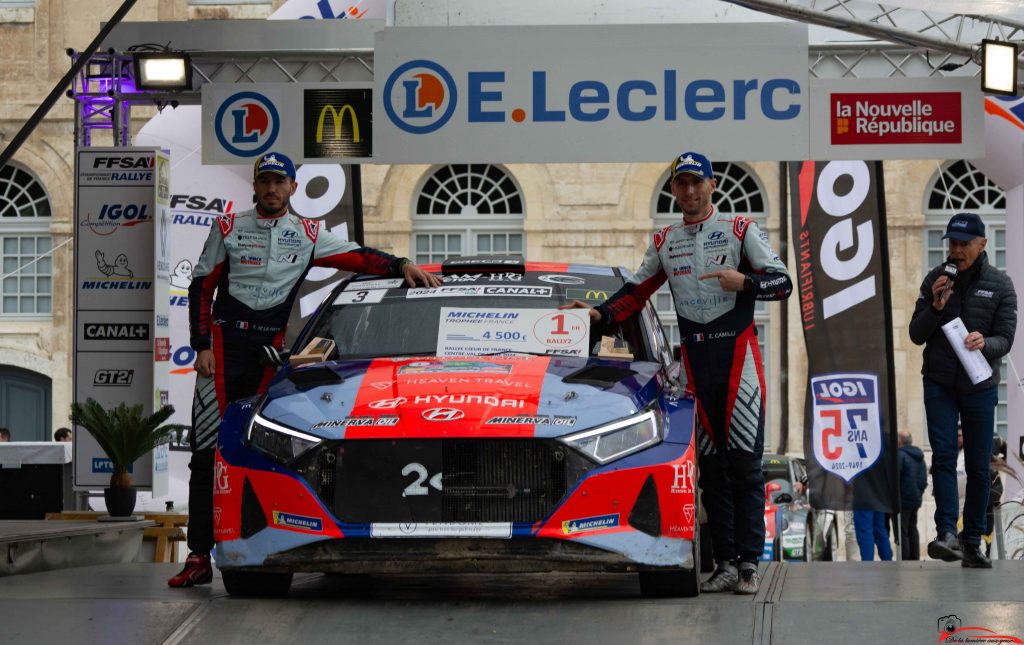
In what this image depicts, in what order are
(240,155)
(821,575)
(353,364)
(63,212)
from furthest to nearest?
(63,212), (240,155), (821,575), (353,364)

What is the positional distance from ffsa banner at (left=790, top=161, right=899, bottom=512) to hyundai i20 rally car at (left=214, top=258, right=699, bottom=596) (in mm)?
9390

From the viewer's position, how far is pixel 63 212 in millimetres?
29141

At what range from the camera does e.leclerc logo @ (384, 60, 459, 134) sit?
12.4 meters

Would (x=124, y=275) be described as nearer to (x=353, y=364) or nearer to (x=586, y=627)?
(x=353, y=364)

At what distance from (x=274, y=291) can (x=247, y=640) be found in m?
2.18

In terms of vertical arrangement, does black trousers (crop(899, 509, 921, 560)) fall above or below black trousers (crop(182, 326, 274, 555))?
below

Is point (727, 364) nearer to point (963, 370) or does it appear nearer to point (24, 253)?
point (963, 370)

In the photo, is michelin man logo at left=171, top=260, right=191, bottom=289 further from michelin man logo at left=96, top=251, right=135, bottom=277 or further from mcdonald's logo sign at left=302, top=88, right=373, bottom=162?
mcdonald's logo sign at left=302, top=88, right=373, bottom=162

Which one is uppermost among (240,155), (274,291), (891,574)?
(240,155)

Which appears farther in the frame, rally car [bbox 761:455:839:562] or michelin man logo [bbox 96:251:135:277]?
rally car [bbox 761:455:839:562]

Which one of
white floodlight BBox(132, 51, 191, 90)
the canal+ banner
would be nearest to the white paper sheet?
the canal+ banner

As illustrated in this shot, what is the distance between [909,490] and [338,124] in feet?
25.2

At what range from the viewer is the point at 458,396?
6.57 metres

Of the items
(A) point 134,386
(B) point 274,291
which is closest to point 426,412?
(B) point 274,291
